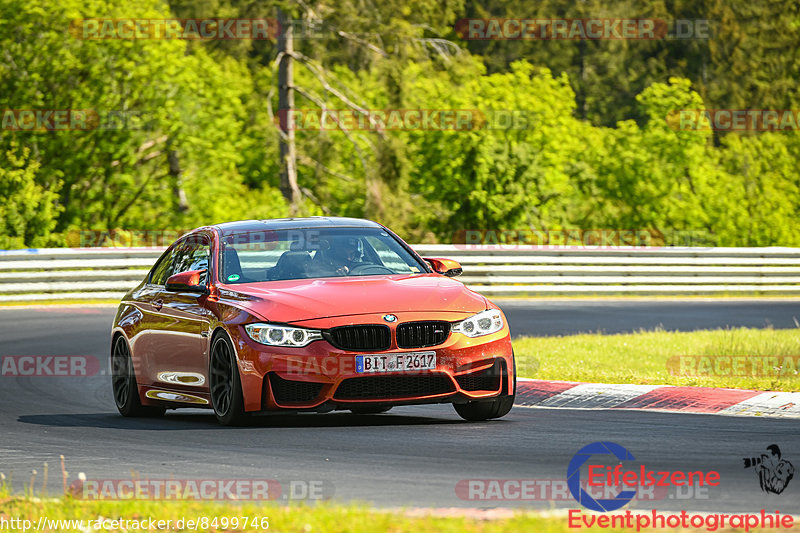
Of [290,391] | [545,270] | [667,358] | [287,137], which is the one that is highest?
[290,391]

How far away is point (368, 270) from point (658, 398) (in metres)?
2.59

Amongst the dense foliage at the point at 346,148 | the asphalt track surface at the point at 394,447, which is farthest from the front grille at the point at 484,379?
the dense foliage at the point at 346,148

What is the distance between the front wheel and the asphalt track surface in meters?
0.09

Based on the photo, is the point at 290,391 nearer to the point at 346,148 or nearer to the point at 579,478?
the point at 579,478

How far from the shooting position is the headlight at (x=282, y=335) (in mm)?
9289

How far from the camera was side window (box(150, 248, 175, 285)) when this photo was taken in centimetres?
1182

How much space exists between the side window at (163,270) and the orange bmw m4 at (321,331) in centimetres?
52

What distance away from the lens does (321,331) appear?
9.28 meters

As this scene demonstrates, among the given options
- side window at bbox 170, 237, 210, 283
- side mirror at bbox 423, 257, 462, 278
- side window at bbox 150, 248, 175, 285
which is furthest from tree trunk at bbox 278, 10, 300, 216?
side mirror at bbox 423, 257, 462, 278

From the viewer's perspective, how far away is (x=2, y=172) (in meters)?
35.9

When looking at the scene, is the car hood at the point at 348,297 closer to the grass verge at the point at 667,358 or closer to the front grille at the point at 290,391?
the front grille at the point at 290,391

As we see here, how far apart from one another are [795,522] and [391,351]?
3968 mm

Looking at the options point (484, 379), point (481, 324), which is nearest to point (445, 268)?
point (481, 324)

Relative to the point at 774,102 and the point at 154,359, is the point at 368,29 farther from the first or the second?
the point at 774,102
